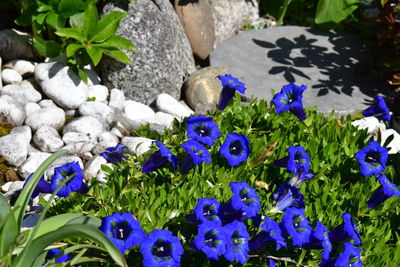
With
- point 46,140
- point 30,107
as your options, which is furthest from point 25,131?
point 30,107

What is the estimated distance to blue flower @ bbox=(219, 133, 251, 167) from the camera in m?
2.51

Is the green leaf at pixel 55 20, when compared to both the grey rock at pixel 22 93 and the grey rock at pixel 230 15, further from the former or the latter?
the grey rock at pixel 230 15

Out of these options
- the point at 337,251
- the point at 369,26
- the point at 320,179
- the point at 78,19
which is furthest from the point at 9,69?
the point at 369,26

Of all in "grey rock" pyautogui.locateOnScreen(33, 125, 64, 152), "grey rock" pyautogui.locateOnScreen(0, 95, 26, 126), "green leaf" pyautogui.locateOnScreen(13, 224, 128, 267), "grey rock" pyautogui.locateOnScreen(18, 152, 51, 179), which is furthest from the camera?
"grey rock" pyautogui.locateOnScreen(0, 95, 26, 126)

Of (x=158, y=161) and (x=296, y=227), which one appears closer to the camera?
(x=296, y=227)

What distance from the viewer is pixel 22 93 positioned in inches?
156

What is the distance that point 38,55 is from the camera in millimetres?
4328

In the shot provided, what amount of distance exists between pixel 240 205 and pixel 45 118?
A: 2.03 meters

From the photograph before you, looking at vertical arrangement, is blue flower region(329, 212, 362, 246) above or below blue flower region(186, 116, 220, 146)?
below

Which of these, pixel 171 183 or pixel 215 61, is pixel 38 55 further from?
pixel 171 183

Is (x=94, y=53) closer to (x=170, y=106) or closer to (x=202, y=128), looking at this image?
(x=170, y=106)

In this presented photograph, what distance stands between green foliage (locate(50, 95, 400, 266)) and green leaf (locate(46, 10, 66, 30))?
1.41 m

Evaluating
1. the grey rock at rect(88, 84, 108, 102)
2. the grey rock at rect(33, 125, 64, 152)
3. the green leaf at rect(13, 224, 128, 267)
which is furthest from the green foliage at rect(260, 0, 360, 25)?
the green leaf at rect(13, 224, 128, 267)

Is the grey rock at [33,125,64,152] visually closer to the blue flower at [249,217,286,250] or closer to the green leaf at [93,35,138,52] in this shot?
the green leaf at [93,35,138,52]
